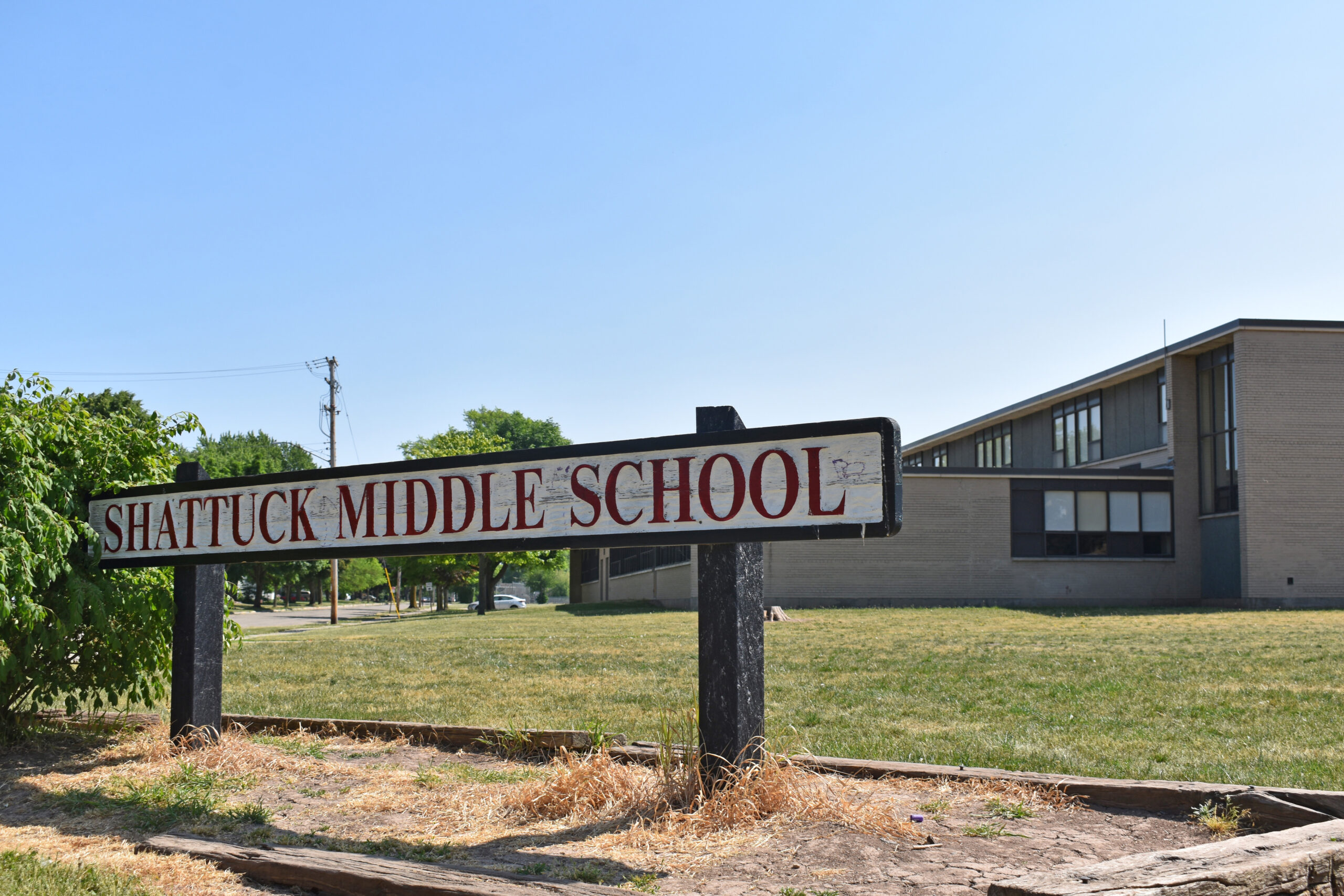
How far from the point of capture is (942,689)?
11250 millimetres

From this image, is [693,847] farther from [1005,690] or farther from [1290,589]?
[1290,589]

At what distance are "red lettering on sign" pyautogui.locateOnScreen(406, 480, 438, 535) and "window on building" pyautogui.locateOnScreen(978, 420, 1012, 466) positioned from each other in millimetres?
40854

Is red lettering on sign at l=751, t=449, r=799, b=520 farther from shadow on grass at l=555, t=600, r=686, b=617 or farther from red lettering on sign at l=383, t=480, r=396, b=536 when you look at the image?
shadow on grass at l=555, t=600, r=686, b=617

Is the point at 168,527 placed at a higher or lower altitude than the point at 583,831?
higher

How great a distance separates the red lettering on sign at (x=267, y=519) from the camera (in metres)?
6.93

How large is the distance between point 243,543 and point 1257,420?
31.0 metres

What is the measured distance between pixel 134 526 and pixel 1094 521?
104 feet

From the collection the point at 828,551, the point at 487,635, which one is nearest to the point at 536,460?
the point at 487,635

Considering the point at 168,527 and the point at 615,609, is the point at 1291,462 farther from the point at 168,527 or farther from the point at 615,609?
the point at 168,527

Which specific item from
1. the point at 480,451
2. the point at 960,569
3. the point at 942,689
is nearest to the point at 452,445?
the point at 480,451

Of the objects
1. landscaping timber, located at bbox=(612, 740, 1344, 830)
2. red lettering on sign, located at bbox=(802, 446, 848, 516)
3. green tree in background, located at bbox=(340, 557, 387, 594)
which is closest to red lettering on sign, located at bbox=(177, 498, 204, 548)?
landscaping timber, located at bbox=(612, 740, 1344, 830)

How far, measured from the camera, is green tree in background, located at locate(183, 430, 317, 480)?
6341 cm

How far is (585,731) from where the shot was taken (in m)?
7.11

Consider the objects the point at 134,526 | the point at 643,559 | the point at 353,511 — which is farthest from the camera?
the point at 643,559
